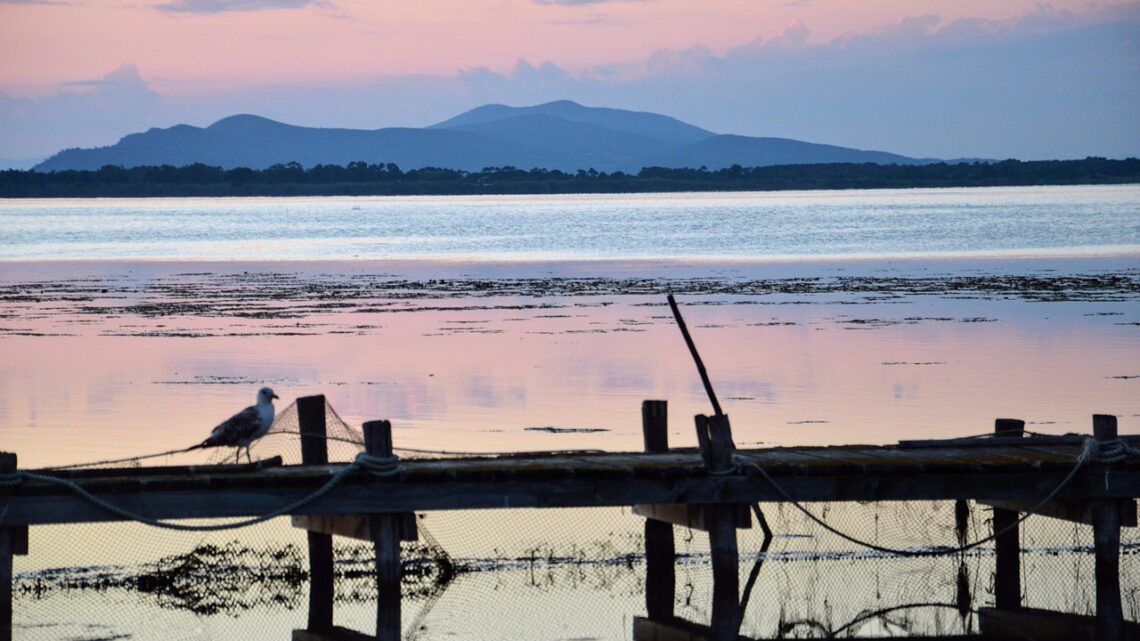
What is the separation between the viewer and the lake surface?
16.1 metres

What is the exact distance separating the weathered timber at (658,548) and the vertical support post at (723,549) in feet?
3.03

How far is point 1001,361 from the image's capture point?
33.4 meters

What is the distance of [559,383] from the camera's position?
3088 cm

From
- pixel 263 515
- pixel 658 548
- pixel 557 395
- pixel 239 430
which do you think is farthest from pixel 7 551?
pixel 557 395

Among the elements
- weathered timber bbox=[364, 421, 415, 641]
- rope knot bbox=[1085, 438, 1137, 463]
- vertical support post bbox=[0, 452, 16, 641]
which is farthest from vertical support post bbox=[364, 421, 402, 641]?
rope knot bbox=[1085, 438, 1137, 463]

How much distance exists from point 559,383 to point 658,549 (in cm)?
1475

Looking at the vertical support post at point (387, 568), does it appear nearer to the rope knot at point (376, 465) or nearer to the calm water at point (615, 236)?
the rope knot at point (376, 465)

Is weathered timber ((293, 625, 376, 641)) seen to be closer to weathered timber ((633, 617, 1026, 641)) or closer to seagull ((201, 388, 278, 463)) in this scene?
seagull ((201, 388, 278, 463))

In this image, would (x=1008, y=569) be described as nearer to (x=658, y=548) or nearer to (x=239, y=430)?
(x=658, y=548)

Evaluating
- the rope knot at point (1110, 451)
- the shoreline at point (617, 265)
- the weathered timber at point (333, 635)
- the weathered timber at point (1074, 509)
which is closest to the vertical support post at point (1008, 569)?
the weathered timber at point (1074, 509)

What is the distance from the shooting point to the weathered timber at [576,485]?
526 inches

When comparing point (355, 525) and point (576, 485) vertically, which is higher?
point (576, 485)

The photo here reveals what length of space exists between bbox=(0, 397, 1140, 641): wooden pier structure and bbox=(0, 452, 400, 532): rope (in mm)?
27

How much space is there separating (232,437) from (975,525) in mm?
7938
